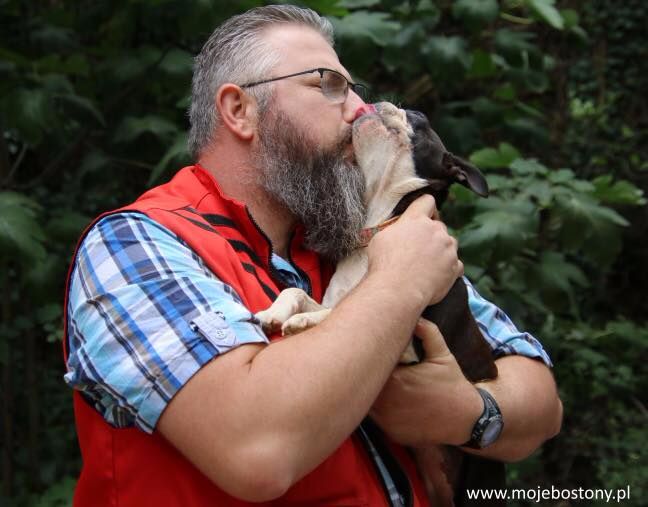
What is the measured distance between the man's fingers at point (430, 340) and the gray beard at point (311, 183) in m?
0.41

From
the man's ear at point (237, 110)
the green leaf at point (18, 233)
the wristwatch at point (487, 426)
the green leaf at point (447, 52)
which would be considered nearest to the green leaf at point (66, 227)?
the green leaf at point (18, 233)

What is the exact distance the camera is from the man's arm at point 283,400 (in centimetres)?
183

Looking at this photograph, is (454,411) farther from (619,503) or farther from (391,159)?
(619,503)

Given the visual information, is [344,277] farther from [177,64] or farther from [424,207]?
[177,64]

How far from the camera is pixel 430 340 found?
2410 mm

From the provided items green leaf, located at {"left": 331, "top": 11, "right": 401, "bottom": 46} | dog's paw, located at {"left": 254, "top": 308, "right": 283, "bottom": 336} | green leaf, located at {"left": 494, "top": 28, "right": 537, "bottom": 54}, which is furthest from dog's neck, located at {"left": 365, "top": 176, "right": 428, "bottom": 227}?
green leaf, located at {"left": 494, "top": 28, "right": 537, "bottom": 54}

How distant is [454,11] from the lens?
14.9 feet

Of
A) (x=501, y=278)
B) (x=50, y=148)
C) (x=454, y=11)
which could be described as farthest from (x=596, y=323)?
(x=50, y=148)

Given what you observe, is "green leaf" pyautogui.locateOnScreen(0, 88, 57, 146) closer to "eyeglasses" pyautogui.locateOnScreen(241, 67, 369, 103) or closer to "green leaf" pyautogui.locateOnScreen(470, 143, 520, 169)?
"eyeglasses" pyautogui.locateOnScreen(241, 67, 369, 103)

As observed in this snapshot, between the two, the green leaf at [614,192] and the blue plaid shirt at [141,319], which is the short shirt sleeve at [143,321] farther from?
the green leaf at [614,192]

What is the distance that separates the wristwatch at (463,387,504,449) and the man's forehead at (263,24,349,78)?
1073 millimetres

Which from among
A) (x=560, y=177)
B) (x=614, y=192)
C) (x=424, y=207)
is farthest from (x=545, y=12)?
(x=424, y=207)

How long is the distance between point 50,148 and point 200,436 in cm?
323

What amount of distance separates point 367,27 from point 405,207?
6.01 ft
